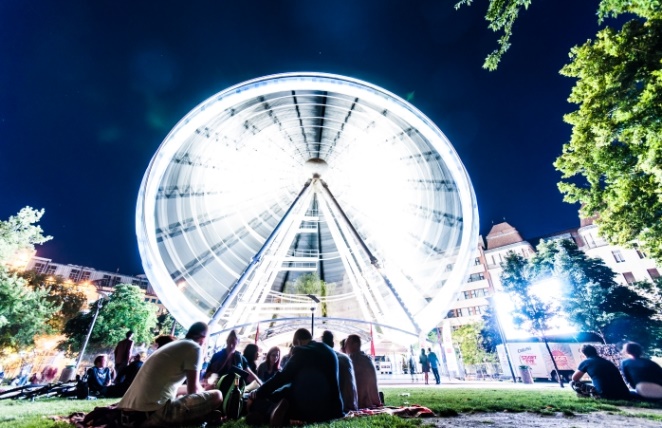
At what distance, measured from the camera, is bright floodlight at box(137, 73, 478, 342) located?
33.8ft

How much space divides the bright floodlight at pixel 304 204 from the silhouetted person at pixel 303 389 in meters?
5.35

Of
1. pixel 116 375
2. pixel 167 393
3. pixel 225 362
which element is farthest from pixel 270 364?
pixel 116 375

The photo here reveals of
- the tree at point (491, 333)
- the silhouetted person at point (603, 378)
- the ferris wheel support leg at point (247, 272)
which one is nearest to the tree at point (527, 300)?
the tree at point (491, 333)

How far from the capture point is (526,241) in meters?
61.0

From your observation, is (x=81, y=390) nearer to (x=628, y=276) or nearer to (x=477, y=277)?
(x=628, y=276)

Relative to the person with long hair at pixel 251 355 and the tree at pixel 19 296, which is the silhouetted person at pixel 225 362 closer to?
the person with long hair at pixel 251 355

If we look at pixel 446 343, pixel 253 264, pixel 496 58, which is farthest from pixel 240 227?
pixel 446 343

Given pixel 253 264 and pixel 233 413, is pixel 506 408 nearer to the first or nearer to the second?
pixel 233 413

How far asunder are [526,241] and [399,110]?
6411 cm

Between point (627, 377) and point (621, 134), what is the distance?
6.44 metres

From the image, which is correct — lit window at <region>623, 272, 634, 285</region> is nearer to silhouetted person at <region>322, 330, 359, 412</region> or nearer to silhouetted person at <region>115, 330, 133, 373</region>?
silhouetted person at <region>322, 330, 359, 412</region>

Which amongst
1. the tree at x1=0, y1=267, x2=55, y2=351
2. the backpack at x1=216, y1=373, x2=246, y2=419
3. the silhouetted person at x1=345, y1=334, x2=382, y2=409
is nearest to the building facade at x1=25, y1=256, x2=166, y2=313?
the tree at x1=0, y1=267, x2=55, y2=351

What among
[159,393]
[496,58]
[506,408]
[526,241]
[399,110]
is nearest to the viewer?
Result: [159,393]

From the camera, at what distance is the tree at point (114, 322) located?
31172 millimetres
